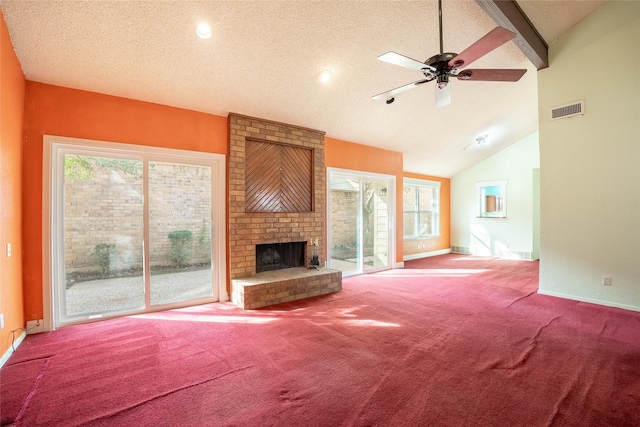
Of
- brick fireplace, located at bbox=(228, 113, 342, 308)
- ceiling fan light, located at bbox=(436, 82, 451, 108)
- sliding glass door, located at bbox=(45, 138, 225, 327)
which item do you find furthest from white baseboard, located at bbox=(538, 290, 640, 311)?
sliding glass door, located at bbox=(45, 138, 225, 327)

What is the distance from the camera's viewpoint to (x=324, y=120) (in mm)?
4754

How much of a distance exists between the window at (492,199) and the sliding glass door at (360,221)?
12.0 feet

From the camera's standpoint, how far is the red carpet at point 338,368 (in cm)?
180

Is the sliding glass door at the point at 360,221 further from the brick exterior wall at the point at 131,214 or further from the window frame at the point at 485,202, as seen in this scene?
the window frame at the point at 485,202

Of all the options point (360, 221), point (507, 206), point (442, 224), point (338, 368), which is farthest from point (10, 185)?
point (507, 206)

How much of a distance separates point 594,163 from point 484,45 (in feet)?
10.5

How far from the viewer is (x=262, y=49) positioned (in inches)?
124

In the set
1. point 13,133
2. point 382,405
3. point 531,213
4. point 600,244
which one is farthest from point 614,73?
point 13,133

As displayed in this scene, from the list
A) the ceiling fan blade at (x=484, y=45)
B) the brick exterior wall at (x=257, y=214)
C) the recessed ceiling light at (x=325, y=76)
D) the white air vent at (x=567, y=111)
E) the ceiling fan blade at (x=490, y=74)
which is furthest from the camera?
the brick exterior wall at (x=257, y=214)

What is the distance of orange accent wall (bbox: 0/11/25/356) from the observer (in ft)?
8.05

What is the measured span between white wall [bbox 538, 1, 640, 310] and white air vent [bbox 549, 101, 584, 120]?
0.07 meters

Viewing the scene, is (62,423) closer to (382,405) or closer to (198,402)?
(198,402)

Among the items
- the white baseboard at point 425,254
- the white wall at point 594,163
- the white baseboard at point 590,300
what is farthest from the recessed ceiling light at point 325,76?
the white baseboard at point 425,254

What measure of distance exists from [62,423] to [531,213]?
916 centimetres
